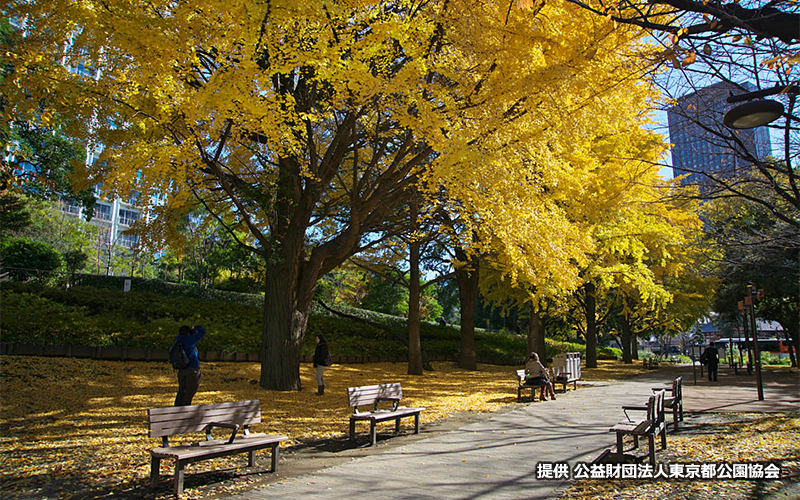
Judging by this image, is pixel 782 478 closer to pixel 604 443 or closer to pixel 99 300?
pixel 604 443

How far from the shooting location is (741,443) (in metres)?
6.38

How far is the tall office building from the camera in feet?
20.3

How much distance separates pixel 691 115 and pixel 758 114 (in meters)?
2.49

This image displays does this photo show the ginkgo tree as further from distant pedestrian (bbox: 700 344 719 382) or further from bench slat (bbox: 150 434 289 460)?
distant pedestrian (bbox: 700 344 719 382)

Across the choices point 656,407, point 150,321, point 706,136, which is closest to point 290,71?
point 706,136

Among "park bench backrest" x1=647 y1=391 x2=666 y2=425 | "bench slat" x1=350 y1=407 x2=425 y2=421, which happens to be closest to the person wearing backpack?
"bench slat" x1=350 y1=407 x2=425 y2=421

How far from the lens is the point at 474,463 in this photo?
553 cm

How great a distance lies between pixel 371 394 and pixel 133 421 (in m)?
3.69

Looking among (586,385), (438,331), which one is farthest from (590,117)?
(438,331)

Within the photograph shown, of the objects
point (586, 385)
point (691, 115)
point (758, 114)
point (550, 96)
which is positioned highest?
point (550, 96)

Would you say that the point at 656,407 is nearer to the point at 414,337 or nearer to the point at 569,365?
the point at 569,365

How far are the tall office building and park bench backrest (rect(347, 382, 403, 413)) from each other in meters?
5.27

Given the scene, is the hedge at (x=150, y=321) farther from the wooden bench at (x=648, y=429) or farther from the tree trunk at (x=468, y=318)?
the wooden bench at (x=648, y=429)

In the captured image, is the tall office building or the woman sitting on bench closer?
the tall office building
